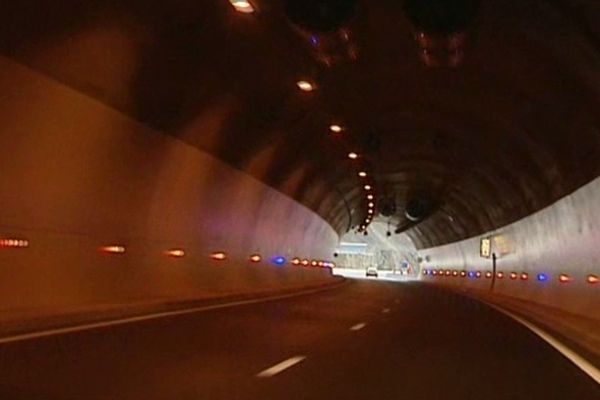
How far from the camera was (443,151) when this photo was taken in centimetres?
4484

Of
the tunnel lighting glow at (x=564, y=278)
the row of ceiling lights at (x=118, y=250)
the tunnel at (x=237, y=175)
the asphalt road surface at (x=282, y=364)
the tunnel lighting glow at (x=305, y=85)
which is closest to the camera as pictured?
the asphalt road surface at (x=282, y=364)

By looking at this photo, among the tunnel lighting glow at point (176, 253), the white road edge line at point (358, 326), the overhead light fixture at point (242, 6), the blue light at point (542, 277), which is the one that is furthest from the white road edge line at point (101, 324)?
the blue light at point (542, 277)

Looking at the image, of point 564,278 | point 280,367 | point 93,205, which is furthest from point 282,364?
point 564,278

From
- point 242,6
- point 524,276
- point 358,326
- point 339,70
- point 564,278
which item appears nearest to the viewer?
point 242,6

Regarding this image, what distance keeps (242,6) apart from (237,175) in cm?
1809

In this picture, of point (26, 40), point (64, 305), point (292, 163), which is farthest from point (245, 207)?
point (26, 40)

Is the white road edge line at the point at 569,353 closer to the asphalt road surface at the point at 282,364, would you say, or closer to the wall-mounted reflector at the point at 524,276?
the asphalt road surface at the point at 282,364

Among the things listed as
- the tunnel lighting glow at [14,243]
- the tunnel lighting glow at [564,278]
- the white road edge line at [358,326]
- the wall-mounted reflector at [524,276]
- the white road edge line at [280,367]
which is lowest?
the white road edge line at [280,367]

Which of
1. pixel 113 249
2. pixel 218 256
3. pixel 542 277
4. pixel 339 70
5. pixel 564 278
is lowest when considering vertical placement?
pixel 113 249

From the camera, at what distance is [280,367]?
14.1m

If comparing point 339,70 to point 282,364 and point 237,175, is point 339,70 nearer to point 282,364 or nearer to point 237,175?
point 237,175

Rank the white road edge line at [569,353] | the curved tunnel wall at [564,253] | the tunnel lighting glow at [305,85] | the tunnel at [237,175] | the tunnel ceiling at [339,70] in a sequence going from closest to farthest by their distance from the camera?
the tunnel at [237,175], the white road edge line at [569,353], the tunnel ceiling at [339,70], the curved tunnel wall at [564,253], the tunnel lighting glow at [305,85]

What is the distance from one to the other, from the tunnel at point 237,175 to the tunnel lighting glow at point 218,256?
0.18 meters

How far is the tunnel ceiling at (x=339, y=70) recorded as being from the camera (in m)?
18.7
